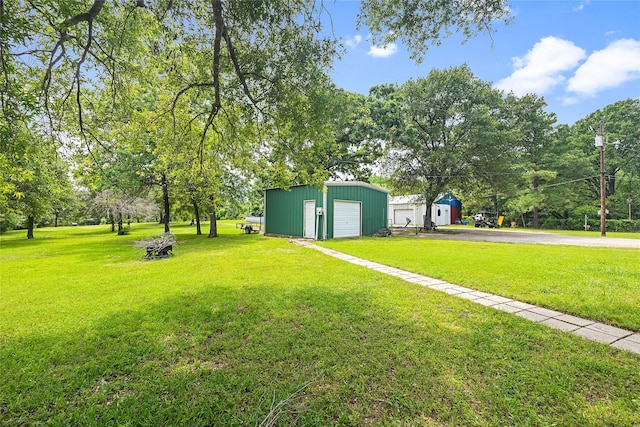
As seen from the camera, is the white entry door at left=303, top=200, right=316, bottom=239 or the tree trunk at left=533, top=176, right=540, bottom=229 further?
the tree trunk at left=533, top=176, right=540, bottom=229

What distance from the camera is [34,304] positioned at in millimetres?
4234

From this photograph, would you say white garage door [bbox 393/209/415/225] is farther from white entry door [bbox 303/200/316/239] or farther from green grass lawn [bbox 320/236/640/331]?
green grass lawn [bbox 320/236/640/331]

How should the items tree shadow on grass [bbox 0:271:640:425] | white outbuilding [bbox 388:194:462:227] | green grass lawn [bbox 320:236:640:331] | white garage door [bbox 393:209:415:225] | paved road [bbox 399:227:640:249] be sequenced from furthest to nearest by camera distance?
white garage door [bbox 393:209:415:225] < white outbuilding [bbox 388:194:462:227] < paved road [bbox 399:227:640:249] < green grass lawn [bbox 320:236:640:331] < tree shadow on grass [bbox 0:271:640:425]

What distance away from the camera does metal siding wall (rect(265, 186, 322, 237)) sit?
1338cm

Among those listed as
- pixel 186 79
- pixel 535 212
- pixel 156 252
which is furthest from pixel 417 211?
pixel 186 79

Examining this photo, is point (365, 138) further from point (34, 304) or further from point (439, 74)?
point (34, 304)

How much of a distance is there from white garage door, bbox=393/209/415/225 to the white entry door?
15.4m

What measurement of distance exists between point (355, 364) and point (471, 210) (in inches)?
1328

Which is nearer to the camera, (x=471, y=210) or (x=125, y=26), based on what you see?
(x=125, y=26)

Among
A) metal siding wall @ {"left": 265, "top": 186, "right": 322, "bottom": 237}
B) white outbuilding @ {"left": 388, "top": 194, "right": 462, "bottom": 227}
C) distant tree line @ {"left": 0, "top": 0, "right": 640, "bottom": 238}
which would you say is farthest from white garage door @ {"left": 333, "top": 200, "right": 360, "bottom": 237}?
white outbuilding @ {"left": 388, "top": 194, "right": 462, "bottom": 227}

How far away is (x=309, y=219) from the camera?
13398 mm

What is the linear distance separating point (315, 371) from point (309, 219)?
1113cm

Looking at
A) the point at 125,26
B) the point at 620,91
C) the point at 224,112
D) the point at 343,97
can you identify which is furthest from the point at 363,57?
the point at 620,91

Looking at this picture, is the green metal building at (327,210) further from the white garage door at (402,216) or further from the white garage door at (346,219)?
the white garage door at (402,216)
